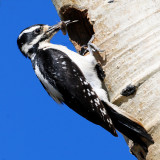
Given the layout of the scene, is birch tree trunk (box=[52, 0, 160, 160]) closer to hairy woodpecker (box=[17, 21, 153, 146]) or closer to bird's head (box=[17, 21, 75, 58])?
hairy woodpecker (box=[17, 21, 153, 146])

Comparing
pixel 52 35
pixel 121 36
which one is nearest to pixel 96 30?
pixel 121 36

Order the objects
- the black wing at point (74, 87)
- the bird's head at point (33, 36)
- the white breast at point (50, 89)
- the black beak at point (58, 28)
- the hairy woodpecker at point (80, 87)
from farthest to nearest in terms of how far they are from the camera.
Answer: the bird's head at point (33, 36) < the black beak at point (58, 28) < the white breast at point (50, 89) < the black wing at point (74, 87) < the hairy woodpecker at point (80, 87)

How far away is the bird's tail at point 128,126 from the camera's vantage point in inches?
88.7

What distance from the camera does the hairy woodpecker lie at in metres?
2.51

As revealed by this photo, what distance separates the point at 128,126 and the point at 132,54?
1.80 feet

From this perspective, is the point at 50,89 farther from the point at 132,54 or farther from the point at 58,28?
the point at 132,54

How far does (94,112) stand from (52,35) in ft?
3.98

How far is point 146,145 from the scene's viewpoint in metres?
2.27

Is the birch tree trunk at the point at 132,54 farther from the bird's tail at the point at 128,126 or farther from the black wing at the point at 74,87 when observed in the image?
the black wing at the point at 74,87

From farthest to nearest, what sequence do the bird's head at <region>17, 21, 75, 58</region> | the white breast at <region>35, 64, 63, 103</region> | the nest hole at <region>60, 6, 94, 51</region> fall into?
the bird's head at <region>17, 21, 75, 58</region> < the nest hole at <region>60, 6, 94, 51</region> < the white breast at <region>35, 64, 63, 103</region>

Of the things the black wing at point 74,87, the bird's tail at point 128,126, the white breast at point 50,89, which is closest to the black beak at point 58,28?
the black wing at point 74,87

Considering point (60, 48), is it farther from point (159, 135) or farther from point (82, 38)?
point (159, 135)

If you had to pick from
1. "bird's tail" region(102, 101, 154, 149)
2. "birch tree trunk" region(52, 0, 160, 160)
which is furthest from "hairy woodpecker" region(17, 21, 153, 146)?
"birch tree trunk" region(52, 0, 160, 160)

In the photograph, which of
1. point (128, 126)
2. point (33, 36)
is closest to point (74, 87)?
point (128, 126)
